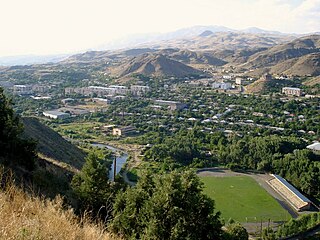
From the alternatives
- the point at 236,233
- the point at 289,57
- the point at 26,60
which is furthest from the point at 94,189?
the point at 26,60

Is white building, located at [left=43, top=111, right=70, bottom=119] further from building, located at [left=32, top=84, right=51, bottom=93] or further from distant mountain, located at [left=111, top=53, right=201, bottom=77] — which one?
distant mountain, located at [left=111, top=53, right=201, bottom=77]

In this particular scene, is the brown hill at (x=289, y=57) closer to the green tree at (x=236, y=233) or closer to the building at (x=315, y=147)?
the building at (x=315, y=147)

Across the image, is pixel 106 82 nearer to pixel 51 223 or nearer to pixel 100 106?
pixel 100 106

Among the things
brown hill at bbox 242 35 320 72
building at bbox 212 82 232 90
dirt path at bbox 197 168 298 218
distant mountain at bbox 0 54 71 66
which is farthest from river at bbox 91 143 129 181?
distant mountain at bbox 0 54 71 66

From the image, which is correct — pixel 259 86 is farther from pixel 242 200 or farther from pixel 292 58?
pixel 242 200

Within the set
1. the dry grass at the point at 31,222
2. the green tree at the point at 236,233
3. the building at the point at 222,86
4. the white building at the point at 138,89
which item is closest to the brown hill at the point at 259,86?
the building at the point at 222,86

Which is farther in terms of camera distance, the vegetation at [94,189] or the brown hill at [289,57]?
the brown hill at [289,57]
